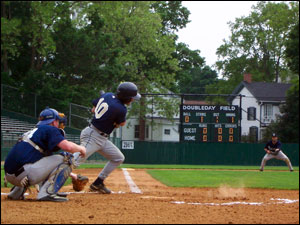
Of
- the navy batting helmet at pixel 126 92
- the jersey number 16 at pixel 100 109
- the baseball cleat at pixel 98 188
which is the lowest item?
the baseball cleat at pixel 98 188

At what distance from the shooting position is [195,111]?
85.7 feet

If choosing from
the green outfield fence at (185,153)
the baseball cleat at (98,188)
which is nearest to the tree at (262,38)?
the green outfield fence at (185,153)

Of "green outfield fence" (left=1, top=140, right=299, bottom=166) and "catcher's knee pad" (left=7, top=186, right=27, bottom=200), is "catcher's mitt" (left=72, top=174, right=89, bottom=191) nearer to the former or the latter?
"catcher's knee pad" (left=7, top=186, right=27, bottom=200)

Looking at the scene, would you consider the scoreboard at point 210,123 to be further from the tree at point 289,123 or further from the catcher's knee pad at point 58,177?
the catcher's knee pad at point 58,177

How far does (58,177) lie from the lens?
6738mm

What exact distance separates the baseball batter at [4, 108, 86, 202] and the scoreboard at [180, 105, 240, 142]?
762 inches

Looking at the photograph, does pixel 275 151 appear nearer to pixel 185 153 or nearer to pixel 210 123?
pixel 210 123

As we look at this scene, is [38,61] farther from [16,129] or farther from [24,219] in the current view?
[24,219]

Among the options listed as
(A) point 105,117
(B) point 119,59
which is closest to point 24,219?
(A) point 105,117

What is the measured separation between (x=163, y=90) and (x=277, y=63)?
49.8 ft

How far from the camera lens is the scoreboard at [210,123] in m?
26.0

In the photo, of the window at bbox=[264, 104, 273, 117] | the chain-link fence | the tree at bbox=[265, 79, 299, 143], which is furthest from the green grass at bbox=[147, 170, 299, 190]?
the window at bbox=[264, 104, 273, 117]

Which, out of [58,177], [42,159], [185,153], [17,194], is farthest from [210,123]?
[42,159]

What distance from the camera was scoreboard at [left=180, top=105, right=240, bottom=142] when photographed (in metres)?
26.0
